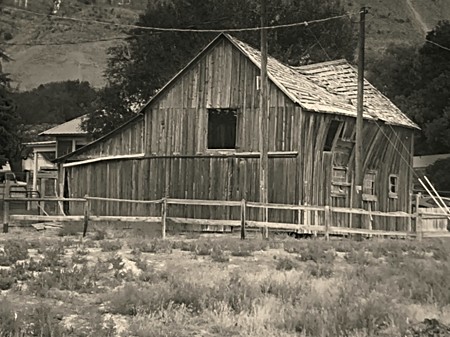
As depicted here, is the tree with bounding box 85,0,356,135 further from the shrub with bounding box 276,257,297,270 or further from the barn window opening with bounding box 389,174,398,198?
the shrub with bounding box 276,257,297,270

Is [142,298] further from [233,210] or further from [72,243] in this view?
[233,210]

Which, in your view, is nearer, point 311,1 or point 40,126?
point 311,1

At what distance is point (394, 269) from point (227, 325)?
6000 mm

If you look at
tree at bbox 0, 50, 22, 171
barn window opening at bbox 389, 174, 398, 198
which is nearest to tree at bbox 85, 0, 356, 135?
tree at bbox 0, 50, 22, 171

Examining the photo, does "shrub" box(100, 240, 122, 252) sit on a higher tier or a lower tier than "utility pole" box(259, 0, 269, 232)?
lower

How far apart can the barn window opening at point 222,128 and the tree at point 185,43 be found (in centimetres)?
1930

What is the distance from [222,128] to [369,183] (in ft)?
21.8

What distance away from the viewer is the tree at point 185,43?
48.9 m

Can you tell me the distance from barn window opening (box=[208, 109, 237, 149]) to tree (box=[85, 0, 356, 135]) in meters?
19.3

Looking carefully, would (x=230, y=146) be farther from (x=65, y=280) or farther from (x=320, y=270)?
(x=65, y=280)

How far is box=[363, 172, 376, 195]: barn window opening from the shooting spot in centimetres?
3105

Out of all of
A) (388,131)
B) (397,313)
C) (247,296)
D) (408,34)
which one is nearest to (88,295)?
(247,296)

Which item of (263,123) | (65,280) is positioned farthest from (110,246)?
(263,123)

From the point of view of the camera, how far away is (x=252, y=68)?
28141 millimetres
